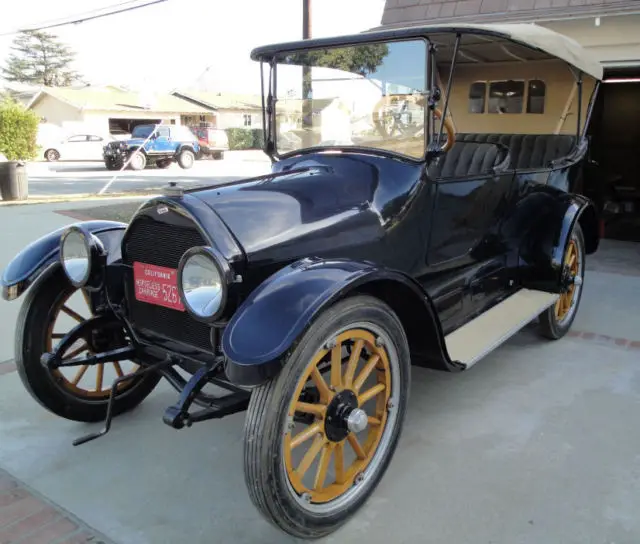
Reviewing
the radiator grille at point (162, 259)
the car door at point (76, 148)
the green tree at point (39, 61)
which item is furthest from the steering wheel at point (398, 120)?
the green tree at point (39, 61)

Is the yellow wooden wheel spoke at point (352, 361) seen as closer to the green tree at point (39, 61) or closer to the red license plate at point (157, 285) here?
the red license plate at point (157, 285)

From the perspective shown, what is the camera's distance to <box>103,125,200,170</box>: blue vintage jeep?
20703 mm

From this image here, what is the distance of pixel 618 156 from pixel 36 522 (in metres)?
9.36

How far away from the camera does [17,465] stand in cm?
275

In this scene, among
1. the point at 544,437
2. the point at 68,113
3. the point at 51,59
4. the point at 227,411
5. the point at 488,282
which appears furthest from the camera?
the point at 51,59

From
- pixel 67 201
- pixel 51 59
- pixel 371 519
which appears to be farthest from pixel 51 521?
pixel 51 59

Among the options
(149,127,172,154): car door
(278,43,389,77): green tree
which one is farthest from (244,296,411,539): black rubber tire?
(149,127,172,154): car door

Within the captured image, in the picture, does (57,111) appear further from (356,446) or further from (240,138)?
(356,446)

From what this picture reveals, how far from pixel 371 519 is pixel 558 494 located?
801 mm

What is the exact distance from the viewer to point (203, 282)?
222 centimetres

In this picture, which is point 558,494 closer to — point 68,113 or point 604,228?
point 604,228

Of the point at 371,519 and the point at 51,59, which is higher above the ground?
the point at 51,59

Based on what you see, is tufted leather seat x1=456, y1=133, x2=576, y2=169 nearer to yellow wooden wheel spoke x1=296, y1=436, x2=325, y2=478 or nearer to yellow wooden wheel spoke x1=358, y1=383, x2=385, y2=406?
yellow wooden wheel spoke x1=358, y1=383, x2=385, y2=406

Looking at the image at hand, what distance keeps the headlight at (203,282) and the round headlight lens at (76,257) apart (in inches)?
27.5
